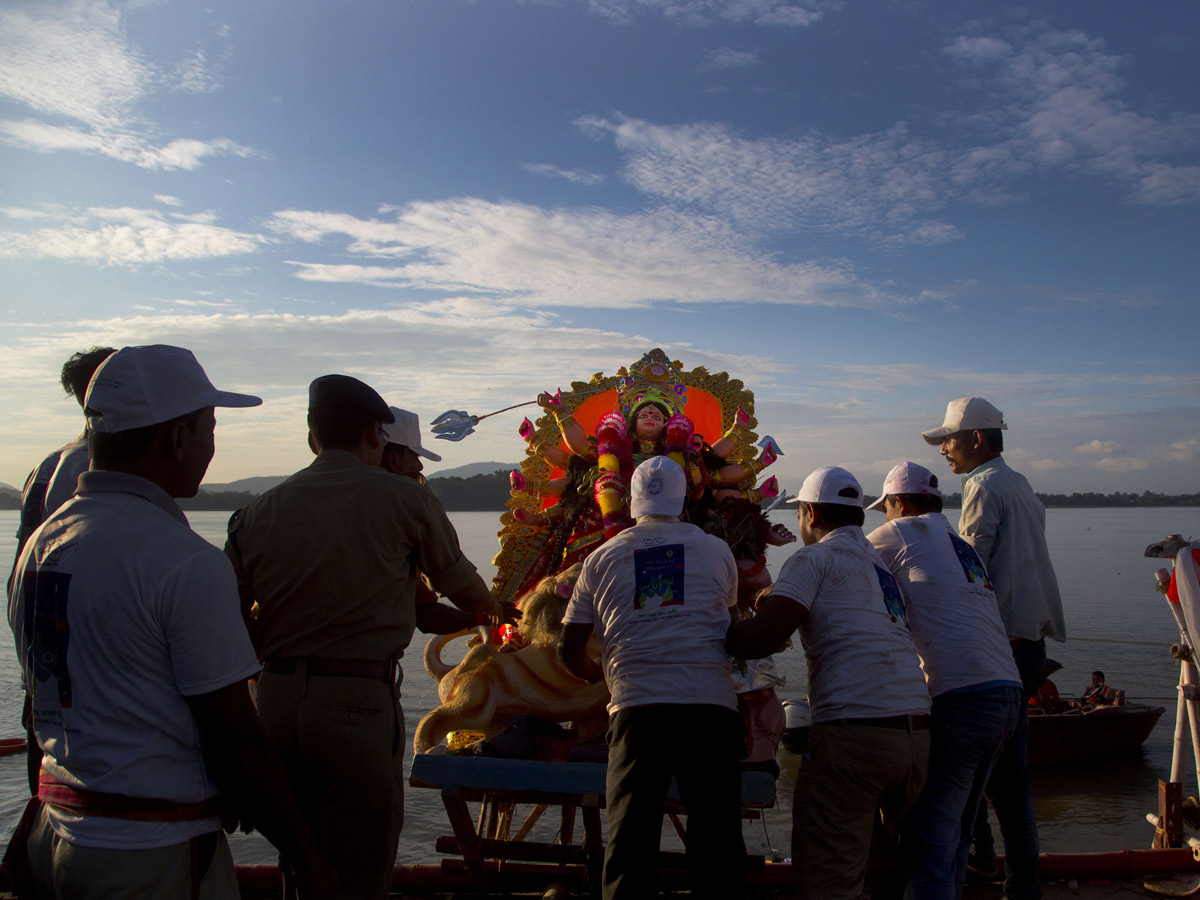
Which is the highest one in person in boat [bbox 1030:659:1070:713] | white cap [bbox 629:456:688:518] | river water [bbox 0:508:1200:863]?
white cap [bbox 629:456:688:518]

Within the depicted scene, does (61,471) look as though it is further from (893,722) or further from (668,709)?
(893,722)

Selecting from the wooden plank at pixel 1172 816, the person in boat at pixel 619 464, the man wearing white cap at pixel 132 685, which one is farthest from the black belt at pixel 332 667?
the wooden plank at pixel 1172 816

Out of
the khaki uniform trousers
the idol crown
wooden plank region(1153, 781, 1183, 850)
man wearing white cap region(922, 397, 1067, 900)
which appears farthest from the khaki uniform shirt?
wooden plank region(1153, 781, 1183, 850)

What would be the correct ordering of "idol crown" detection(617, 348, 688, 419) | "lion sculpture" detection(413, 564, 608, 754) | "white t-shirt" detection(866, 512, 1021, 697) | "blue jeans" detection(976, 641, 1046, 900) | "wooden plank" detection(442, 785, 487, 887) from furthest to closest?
"idol crown" detection(617, 348, 688, 419) < "lion sculpture" detection(413, 564, 608, 754) < "blue jeans" detection(976, 641, 1046, 900) < "wooden plank" detection(442, 785, 487, 887) < "white t-shirt" detection(866, 512, 1021, 697)

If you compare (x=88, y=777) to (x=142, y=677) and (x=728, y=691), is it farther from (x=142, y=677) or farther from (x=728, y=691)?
(x=728, y=691)

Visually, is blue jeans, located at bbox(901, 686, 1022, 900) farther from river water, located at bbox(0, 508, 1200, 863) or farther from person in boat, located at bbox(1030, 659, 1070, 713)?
person in boat, located at bbox(1030, 659, 1070, 713)

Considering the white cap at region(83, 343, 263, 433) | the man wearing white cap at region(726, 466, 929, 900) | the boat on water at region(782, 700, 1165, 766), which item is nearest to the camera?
the white cap at region(83, 343, 263, 433)

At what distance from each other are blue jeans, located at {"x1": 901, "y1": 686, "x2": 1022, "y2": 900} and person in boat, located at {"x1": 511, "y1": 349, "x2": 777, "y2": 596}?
88.4 inches

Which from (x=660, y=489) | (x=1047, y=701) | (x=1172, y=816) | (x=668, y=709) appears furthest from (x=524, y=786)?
(x=1047, y=701)

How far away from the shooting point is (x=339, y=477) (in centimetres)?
300

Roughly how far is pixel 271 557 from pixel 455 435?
3.86 m

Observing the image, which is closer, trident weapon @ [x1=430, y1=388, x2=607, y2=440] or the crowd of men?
the crowd of men

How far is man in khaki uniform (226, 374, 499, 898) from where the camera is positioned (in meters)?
2.83

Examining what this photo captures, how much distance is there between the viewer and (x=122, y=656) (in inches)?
76.1
